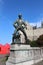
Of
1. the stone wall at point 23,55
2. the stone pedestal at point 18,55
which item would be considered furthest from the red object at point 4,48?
the stone pedestal at point 18,55

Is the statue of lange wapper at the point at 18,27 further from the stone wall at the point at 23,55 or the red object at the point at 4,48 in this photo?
the red object at the point at 4,48

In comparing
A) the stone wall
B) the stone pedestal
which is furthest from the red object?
the stone pedestal

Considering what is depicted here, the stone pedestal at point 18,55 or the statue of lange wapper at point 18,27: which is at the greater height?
the statue of lange wapper at point 18,27

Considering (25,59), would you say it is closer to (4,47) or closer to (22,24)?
(22,24)

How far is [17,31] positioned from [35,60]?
311 centimetres

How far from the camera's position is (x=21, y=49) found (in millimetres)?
12258

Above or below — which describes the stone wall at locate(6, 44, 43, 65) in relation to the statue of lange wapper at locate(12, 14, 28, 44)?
below

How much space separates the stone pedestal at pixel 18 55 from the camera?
1167 centimetres

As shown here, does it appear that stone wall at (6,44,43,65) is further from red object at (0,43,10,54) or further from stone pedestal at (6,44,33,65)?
red object at (0,43,10,54)

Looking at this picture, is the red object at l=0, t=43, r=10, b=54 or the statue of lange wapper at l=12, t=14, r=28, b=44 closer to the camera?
the statue of lange wapper at l=12, t=14, r=28, b=44

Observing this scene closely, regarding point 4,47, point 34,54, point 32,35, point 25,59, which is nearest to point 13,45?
point 25,59

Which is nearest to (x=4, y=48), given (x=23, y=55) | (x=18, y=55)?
(x=23, y=55)

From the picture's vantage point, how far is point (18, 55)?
11898 mm

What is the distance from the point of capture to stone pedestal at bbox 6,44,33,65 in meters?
11.7
